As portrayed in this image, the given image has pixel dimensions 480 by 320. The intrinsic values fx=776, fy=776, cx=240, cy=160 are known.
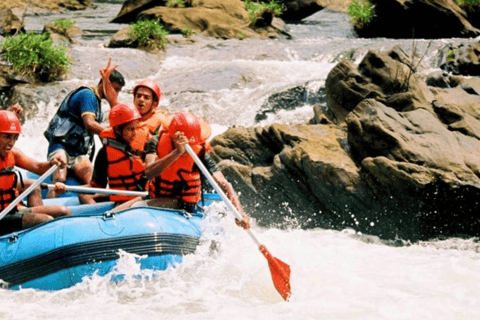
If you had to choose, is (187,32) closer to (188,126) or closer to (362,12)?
(362,12)

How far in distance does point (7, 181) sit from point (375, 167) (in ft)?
11.6

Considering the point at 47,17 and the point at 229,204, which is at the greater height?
the point at 229,204

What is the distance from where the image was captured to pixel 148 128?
6.54 metres

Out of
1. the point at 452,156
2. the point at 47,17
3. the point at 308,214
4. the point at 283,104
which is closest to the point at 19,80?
the point at 283,104

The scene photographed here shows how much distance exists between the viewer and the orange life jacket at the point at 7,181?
19.0 feet

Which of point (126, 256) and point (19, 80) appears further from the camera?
point (19, 80)

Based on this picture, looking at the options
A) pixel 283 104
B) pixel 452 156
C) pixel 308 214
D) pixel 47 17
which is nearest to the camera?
pixel 452 156

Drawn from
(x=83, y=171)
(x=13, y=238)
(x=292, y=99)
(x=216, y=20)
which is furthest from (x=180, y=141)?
(x=216, y=20)

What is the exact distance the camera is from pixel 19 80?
12.8 m

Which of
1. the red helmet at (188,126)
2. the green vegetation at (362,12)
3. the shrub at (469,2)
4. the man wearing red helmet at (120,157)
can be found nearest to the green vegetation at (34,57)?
the man wearing red helmet at (120,157)

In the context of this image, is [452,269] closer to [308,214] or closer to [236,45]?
[308,214]

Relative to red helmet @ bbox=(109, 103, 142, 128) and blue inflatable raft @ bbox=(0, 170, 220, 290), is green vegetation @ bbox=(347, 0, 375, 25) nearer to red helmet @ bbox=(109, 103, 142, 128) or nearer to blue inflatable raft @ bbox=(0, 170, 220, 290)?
red helmet @ bbox=(109, 103, 142, 128)

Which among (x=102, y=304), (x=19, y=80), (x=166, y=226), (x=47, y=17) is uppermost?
(x=166, y=226)

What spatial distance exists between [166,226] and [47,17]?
17.3 meters
